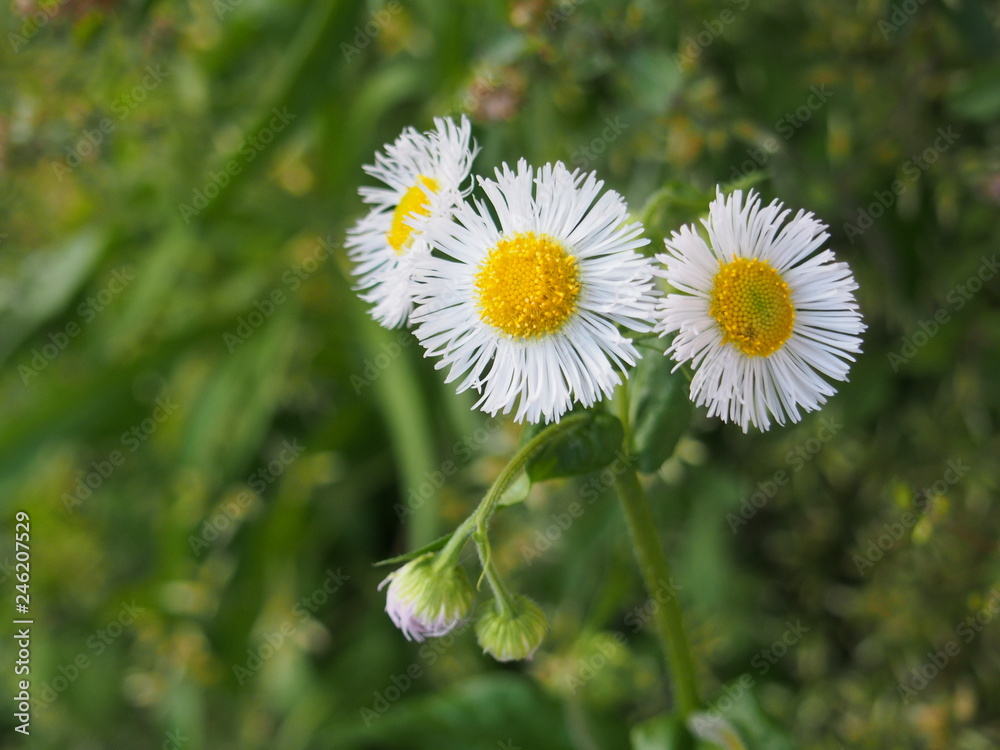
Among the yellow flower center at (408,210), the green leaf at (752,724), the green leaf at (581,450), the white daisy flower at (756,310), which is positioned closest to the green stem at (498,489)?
the green leaf at (581,450)

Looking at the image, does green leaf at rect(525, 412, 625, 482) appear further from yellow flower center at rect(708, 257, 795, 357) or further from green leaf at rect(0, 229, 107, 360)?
green leaf at rect(0, 229, 107, 360)

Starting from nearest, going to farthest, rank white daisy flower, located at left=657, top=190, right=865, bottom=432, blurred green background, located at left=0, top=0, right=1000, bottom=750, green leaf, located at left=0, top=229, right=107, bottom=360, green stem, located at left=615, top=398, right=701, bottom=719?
1. white daisy flower, located at left=657, top=190, right=865, bottom=432
2. green stem, located at left=615, top=398, right=701, bottom=719
3. blurred green background, located at left=0, top=0, right=1000, bottom=750
4. green leaf, located at left=0, top=229, right=107, bottom=360

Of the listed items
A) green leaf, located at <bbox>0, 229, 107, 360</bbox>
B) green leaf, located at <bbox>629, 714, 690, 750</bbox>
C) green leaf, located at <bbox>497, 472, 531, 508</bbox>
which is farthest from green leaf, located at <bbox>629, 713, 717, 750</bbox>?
green leaf, located at <bbox>0, 229, 107, 360</bbox>

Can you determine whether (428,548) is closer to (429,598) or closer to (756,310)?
(429,598)

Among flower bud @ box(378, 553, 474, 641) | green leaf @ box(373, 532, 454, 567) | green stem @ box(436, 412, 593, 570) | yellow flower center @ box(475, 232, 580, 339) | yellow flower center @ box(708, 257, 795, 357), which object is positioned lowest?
flower bud @ box(378, 553, 474, 641)

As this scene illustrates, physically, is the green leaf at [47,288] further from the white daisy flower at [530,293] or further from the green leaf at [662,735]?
the green leaf at [662,735]

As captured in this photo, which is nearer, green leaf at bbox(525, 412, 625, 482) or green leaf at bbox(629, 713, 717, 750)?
green leaf at bbox(525, 412, 625, 482)

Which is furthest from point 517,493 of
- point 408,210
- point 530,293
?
point 408,210
